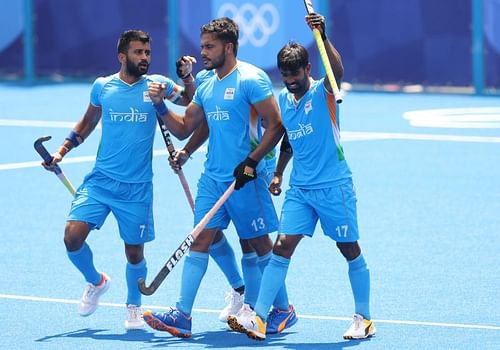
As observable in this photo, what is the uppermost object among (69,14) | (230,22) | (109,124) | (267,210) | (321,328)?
(69,14)

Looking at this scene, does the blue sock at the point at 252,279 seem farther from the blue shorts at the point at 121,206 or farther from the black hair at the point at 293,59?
the black hair at the point at 293,59

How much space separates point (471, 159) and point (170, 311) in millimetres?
9482

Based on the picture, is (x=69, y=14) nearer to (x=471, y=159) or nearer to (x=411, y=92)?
(x=411, y=92)

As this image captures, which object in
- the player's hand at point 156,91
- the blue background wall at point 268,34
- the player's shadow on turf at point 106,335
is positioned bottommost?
the player's shadow on turf at point 106,335

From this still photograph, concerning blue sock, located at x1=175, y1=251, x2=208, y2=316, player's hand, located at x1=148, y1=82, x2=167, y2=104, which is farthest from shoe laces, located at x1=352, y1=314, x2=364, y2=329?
player's hand, located at x1=148, y1=82, x2=167, y2=104

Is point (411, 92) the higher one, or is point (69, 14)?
point (69, 14)

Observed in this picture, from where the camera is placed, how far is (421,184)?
16.4 m

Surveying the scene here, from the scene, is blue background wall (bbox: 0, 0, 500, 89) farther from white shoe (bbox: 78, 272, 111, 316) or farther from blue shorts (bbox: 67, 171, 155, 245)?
white shoe (bbox: 78, 272, 111, 316)

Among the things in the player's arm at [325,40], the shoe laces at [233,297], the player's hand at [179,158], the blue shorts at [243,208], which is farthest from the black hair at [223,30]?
the shoe laces at [233,297]

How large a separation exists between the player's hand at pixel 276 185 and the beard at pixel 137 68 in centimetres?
124

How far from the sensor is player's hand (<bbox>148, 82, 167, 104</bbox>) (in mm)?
9664

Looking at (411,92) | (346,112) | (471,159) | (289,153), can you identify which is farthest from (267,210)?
(411,92)

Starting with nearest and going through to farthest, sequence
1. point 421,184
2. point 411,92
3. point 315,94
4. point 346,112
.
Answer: point 315,94, point 421,184, point 346,112, point 411,92

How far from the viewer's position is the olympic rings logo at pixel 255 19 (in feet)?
83.4
